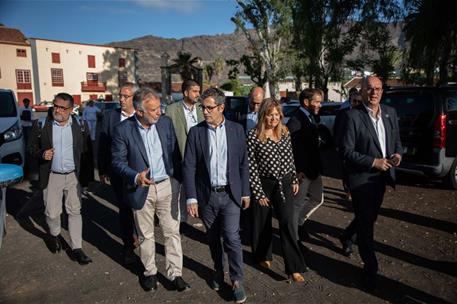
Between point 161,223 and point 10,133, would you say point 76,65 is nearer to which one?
point 10,133

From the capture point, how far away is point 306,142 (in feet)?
14.5

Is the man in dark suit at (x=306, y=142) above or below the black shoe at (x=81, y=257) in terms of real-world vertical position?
above

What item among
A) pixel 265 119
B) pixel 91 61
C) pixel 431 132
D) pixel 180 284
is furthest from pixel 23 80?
pixel 265 119

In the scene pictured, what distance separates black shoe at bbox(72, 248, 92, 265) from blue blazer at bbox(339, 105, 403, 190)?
10.1 ft

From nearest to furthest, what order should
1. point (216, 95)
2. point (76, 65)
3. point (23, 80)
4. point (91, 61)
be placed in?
point (216, 95) → point (23, 80) → point (76, 65) → point (91, 61)

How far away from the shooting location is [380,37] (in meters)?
19.4

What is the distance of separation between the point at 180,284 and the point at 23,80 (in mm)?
56235

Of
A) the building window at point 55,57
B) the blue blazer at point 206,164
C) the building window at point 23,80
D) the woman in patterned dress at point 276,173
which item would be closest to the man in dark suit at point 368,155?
the woman in patterned dress at point 276,173

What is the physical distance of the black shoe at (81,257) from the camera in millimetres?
4430

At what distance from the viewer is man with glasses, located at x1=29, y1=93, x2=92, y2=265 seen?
4.34 meters

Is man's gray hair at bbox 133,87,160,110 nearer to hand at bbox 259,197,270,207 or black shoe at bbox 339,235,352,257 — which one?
Result: hand at bbox 259,197,270,207

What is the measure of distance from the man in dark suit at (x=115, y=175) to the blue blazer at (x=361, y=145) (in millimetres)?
2466

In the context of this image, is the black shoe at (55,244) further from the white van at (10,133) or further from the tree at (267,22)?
the tree at (267,22)

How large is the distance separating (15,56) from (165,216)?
185ft
